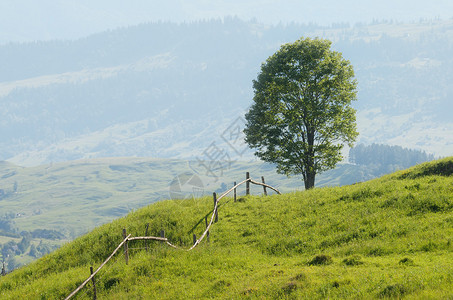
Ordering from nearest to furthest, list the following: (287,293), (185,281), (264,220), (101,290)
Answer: (287,293) < (185,281) < (101,290) < (264,220)

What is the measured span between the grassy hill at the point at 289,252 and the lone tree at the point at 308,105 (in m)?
12.3

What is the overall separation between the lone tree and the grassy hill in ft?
40.4

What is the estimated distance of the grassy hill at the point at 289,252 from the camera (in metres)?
17.4

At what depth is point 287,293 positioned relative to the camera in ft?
56.3

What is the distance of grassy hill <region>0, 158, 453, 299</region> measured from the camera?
684 inches

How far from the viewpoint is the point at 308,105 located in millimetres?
47000

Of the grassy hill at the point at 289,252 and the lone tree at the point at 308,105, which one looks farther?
the lone tree at the point at 308,105

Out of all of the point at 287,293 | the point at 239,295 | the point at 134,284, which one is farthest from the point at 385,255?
the point at 134,284

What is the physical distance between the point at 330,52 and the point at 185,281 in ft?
122

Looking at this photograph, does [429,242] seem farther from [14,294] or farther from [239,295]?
[14,294]

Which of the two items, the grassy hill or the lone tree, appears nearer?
the grassy hill

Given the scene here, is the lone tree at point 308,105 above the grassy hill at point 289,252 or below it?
above

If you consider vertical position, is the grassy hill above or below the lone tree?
below

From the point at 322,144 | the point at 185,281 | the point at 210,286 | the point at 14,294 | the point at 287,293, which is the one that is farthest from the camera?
the point at 322,144
